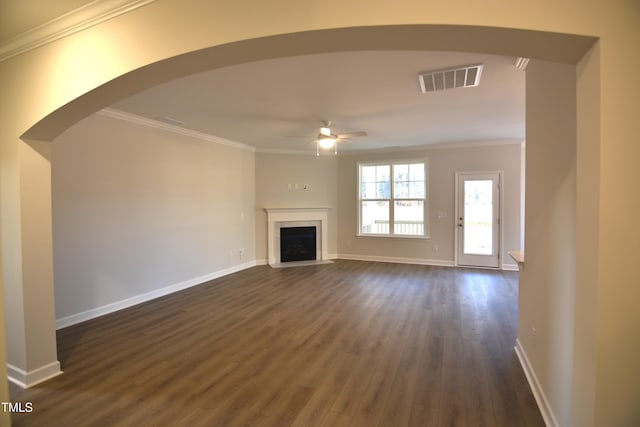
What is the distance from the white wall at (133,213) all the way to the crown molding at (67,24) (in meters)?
1.48

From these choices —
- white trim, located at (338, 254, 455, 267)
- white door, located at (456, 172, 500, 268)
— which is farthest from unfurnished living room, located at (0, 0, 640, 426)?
white trim, located at (338, 254, 455, 267)

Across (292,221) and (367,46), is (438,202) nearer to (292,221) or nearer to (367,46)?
Result: (292,221)

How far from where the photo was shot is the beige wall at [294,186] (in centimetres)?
706

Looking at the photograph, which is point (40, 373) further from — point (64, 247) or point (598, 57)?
point (598, 57)

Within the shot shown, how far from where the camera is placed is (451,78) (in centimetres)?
301

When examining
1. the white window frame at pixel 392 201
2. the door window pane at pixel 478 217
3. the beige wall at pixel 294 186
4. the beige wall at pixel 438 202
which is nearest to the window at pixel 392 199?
the white window frame at pixel 392 201

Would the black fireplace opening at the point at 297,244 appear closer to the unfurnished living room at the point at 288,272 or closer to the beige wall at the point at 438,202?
the beige wall at the point at 438,202

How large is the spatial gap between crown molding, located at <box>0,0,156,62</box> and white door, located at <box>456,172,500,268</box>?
A: 643 centimetres

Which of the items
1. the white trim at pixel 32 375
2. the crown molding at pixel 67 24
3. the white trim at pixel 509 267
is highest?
the crown molding at pixel 67 24

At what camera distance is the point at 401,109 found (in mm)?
4074

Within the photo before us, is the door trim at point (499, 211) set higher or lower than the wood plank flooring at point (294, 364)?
higher

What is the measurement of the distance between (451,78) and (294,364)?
3.16 meters

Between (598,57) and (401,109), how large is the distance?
305 cm

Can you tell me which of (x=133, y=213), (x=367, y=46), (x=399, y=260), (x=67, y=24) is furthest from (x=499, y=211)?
(x=67, y=24)
